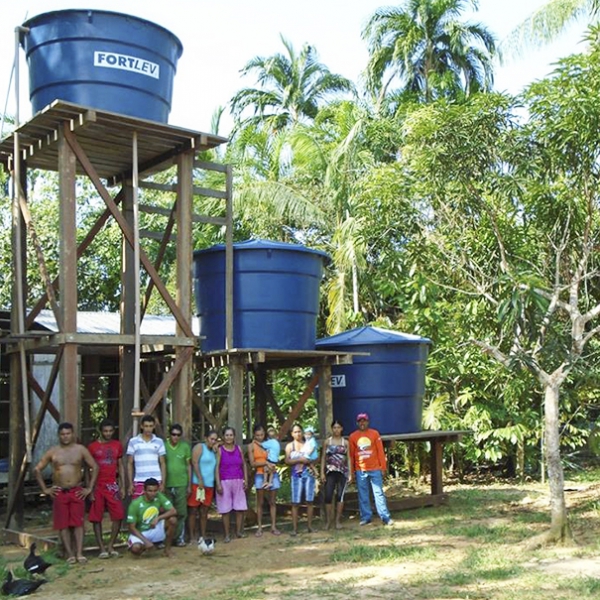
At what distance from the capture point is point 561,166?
344 inches

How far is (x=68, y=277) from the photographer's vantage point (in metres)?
8.80

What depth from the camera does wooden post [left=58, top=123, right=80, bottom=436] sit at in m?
8.61

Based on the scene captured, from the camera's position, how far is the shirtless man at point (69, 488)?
8203 millimetres

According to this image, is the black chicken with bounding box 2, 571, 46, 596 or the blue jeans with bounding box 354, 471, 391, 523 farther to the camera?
the blue jeans with bounding box 354, 471, 391, 523

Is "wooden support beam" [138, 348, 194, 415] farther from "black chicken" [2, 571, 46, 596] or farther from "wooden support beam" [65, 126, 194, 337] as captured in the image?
"black chicken" [2, 571, 46, 596]

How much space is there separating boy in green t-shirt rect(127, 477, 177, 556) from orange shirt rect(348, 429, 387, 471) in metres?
2.75

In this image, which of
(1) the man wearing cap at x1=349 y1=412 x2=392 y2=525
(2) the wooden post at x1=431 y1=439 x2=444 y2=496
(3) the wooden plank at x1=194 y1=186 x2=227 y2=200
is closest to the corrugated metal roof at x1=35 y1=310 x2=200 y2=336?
(3) the wooden plank at x1=194 y1=186 x2=227 y2=200

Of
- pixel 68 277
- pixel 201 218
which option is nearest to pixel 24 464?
pixel 68 277

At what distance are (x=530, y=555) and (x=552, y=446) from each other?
1.11 m

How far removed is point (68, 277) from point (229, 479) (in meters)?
2.77

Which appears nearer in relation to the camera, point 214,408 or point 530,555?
point 530,555

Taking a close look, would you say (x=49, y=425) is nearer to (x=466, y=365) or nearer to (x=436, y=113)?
(x=466, y=365)

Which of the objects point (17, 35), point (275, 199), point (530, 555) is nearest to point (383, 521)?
point (530, 555)

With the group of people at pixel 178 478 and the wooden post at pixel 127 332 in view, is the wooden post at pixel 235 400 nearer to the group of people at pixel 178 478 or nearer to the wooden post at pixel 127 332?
the group of people at pixel 178 478
